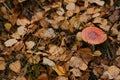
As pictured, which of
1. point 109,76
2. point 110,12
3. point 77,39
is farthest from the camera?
point 110,12

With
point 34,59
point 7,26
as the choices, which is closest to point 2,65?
point 34,59

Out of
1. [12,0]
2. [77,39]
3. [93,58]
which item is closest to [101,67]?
[93,58]

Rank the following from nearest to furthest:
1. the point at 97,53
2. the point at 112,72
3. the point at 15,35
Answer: the point at 112,72
the point at 97,53
the point at 15,35

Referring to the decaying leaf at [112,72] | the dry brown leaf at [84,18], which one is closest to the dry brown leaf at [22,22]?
the dry brown leaf at [84,18]

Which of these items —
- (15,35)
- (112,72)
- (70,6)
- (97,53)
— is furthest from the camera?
(70,6)

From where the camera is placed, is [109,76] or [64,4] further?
[64,4]

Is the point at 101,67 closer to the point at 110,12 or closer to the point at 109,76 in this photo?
the point at 109,76

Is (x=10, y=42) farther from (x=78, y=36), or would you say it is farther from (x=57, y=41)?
(x=78, y=36)
